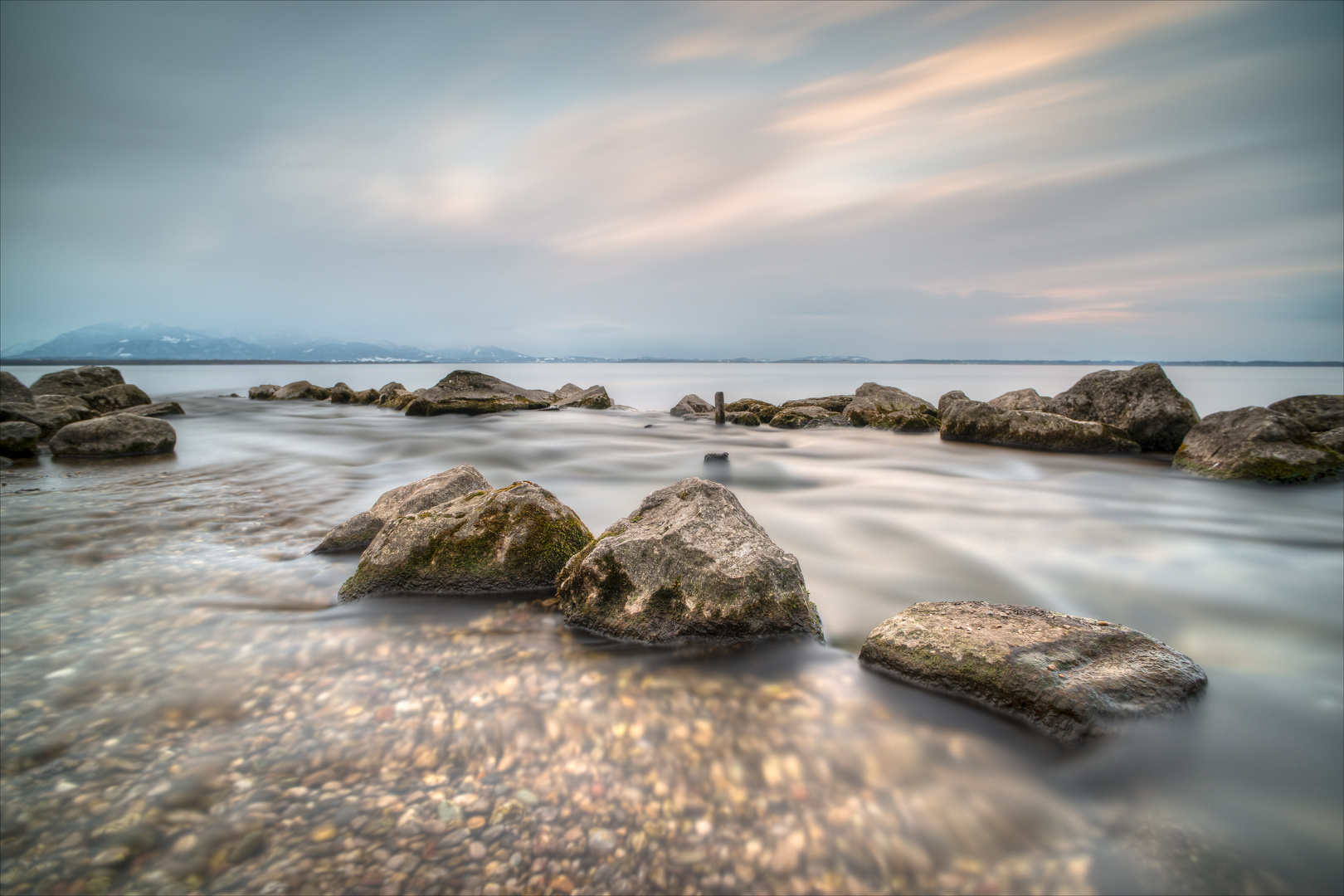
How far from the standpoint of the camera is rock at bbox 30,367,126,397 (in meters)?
21.3

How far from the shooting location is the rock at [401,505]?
5.63 m

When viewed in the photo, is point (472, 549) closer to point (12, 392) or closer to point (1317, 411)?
point (1317, 411)

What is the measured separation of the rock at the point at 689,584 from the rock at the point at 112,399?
74.8ft

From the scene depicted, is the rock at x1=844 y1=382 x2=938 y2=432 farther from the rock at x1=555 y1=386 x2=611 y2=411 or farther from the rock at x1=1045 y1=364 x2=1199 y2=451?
the rock at x1=555 y1=386 x2=611 y2=411

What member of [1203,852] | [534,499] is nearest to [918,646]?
[1203,852]

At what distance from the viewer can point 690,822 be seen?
2.46 metres

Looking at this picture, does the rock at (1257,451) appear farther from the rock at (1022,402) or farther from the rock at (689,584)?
the rock at (689,584)

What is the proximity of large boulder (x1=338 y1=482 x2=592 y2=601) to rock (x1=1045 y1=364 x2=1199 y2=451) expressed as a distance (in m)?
13.6

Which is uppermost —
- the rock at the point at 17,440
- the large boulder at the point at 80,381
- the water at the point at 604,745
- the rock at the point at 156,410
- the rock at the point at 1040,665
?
the large boulder at the point at 80,381

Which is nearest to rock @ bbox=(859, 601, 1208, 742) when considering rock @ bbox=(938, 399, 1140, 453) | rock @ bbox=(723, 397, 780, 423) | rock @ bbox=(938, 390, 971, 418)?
rock @ bbox=(938, 399, 1140, 453)

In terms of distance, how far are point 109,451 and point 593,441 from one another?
10.1m

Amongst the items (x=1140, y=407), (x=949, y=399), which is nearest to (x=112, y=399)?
(x=949, y=399)

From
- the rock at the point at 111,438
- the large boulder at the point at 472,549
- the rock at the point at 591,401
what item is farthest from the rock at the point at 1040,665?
the rock at the point at 591,401

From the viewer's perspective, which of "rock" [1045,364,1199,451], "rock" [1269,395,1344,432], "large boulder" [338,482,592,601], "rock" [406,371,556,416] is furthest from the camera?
"rock" [406,371,556,416]
